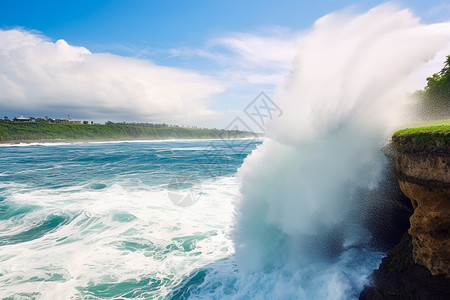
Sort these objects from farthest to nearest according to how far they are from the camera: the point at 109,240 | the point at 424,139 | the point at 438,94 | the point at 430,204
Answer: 1. the point at 438,94
2. the point at 109,240
3. the point at 424,139
4. the point at 430,204

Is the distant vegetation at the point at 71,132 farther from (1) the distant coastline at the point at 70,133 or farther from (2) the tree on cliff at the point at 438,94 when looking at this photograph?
(2) the tree on cliff at the point at 438,94

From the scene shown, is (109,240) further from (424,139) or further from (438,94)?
(438,94)

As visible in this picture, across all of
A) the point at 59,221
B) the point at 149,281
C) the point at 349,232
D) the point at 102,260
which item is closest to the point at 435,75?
the point at 349,232

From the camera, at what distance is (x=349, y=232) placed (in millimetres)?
7398

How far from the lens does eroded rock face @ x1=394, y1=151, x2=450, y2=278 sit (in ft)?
14.9

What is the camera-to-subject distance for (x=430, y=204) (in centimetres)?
478

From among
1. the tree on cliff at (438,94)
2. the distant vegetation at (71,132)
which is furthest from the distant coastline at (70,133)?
the tree on cliff at (438,94)

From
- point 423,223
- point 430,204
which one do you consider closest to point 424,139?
point 430,204

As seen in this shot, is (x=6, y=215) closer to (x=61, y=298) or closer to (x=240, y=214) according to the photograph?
(x=61, y=298)

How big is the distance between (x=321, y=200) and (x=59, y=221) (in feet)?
38.3

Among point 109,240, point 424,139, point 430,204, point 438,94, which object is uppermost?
point 438,94

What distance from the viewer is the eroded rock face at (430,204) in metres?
4.54

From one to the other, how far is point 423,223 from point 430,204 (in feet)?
1.63

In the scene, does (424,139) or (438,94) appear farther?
(438,94)
